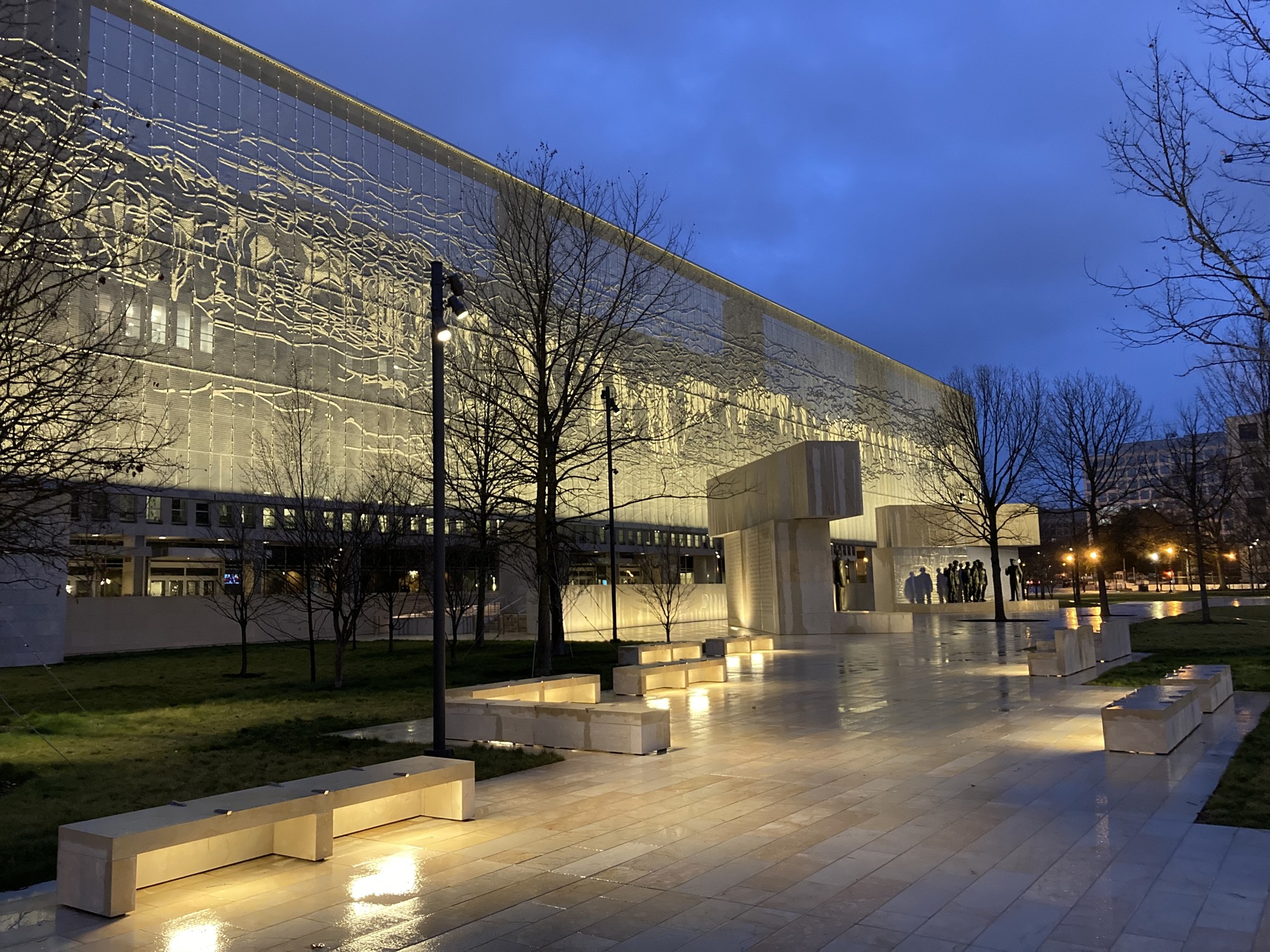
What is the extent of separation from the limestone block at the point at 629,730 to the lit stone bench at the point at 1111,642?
12575mm

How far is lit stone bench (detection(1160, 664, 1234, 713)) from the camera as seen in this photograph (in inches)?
451

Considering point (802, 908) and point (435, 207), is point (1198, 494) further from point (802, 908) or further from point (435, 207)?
point (435, 207)

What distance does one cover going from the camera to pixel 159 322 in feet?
122

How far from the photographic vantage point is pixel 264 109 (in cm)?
4050

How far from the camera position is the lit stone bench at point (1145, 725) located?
9.23 m

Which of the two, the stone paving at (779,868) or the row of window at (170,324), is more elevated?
the row of window at (170,324)

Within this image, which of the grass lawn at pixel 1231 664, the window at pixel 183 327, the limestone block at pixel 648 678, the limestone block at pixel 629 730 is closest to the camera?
the grass lawn at pixel 1231 664

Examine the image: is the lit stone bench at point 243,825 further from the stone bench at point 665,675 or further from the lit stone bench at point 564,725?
the stone bench at point 665,675

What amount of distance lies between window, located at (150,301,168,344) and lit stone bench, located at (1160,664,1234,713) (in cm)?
3710

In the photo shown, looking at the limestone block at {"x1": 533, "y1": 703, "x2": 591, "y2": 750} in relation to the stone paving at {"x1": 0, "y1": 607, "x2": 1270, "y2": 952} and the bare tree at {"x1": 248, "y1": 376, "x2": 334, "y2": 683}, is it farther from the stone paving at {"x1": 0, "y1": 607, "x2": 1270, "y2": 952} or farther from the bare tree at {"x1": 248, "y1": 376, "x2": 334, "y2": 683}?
the bare tree at {"x1": 248, "y1": 376, "x2": 334, "y2": 683}

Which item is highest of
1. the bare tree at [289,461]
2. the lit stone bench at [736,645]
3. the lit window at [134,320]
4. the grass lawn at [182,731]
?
the lit window at [134,320]

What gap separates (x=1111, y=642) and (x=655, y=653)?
401 inches

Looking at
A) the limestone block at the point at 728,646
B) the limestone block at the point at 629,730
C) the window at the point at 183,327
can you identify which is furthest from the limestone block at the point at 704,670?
the window at the point at 183,327

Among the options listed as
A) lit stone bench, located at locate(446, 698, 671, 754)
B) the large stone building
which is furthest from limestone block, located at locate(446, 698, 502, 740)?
the large stone building
